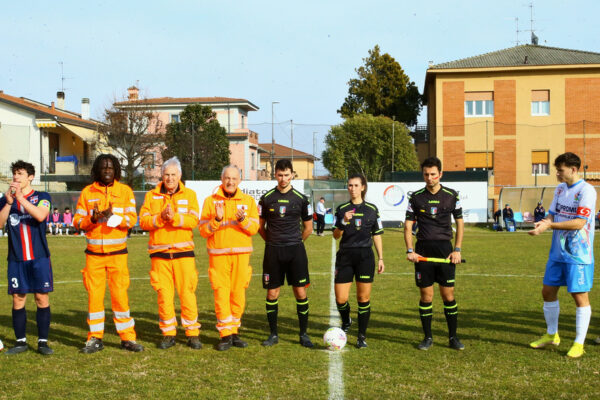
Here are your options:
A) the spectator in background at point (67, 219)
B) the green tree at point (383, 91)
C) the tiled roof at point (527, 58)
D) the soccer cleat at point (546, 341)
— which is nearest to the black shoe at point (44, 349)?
the soccer cleat at point (546, 341)

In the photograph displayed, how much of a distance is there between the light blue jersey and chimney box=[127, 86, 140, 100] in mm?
43302

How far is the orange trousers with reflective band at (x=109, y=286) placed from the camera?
6.45 meters

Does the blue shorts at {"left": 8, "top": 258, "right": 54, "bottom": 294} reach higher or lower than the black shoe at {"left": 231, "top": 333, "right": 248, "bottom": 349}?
higher

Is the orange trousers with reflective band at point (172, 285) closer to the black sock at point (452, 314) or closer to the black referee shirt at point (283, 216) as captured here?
the black referee shirt at point (283, 216)

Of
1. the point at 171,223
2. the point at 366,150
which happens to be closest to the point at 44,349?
the point at 171,223

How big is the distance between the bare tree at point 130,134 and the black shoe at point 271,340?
119ft

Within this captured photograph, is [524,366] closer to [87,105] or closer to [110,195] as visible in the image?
[110,195]

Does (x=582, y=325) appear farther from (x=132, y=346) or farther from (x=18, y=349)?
(x=18, y=349)

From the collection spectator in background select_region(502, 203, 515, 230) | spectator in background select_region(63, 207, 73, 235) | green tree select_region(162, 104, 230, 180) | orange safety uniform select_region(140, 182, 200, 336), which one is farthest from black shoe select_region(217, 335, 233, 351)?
green tree select_region(162, 104, 230, 180)

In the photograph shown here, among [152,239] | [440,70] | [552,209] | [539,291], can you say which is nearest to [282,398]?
[152,239]

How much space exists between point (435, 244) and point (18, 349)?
4.94m

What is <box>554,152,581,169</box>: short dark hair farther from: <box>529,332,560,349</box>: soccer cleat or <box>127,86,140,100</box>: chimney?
<box>127,86,140,100</box>: chimney

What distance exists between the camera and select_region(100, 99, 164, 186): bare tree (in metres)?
42.0

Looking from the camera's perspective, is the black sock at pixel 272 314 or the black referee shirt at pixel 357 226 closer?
the black referee shirt at pixel 357 226
